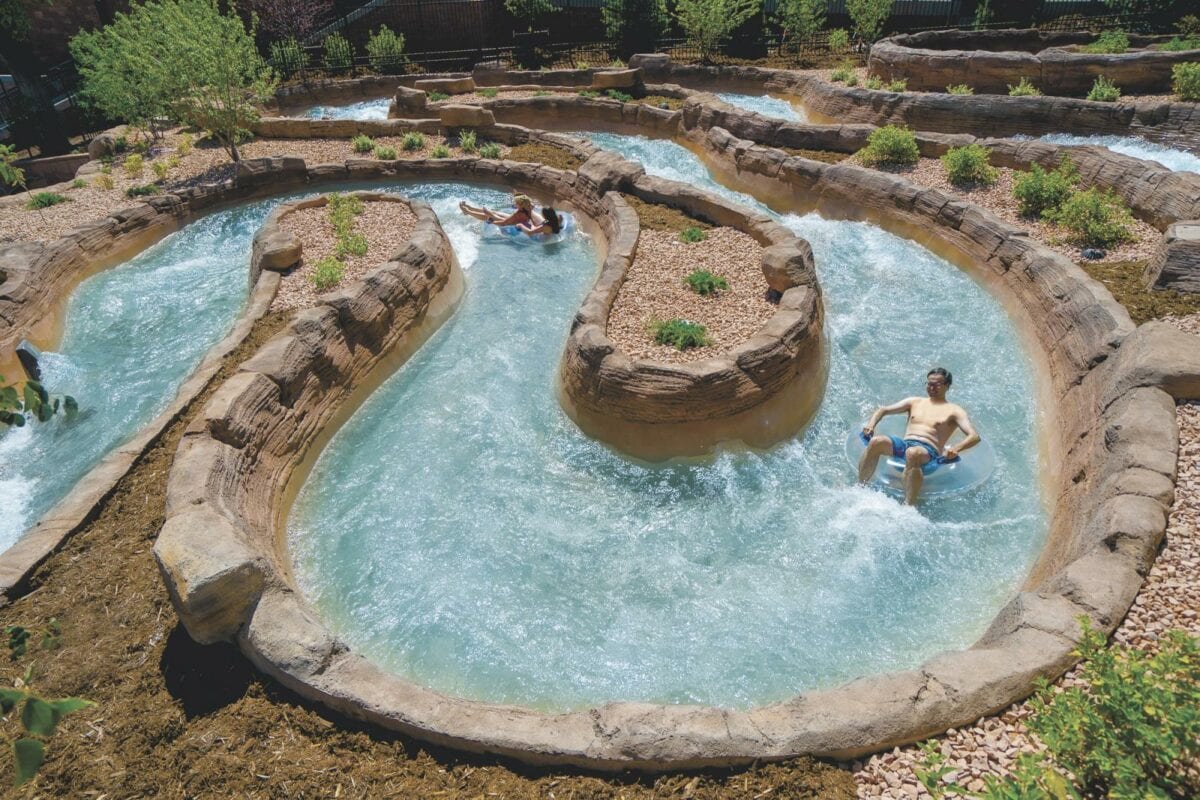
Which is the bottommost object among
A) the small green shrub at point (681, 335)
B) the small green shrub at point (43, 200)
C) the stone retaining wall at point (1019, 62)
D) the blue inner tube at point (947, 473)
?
the blue inner tube at point (947, 473)

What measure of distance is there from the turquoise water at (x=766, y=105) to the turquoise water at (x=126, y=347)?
1160 cm

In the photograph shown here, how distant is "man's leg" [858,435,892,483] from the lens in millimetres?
7238

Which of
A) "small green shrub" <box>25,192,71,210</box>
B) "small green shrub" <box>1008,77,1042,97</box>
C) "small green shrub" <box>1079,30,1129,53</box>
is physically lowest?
"small green shrub" <box>25,192,71,210</box>

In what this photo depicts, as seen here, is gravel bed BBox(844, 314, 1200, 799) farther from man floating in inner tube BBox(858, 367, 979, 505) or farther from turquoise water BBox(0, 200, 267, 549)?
turquoise water BBox(0, 200, 267, 549)

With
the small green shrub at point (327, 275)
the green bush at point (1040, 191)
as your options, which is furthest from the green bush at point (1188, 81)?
the small green shrub at point (327, 275)

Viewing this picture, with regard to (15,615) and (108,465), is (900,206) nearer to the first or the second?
(108,465)

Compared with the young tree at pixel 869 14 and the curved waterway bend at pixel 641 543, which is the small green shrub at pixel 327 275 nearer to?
the curved waterway bend at pixel 641 543

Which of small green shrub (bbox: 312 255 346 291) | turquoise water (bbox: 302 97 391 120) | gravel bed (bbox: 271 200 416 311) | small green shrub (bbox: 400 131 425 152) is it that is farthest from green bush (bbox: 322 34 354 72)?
small green shrub (bbox: 312 255 346 291)

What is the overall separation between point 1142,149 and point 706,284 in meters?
9.46

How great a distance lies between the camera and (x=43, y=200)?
13969mm

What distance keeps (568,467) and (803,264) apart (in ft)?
12.6

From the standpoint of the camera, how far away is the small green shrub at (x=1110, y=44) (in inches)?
676

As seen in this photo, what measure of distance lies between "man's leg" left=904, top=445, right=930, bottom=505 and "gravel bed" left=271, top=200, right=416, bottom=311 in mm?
7336

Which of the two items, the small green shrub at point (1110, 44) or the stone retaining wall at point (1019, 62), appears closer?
the stone retaining wall at point (1019, 62)
